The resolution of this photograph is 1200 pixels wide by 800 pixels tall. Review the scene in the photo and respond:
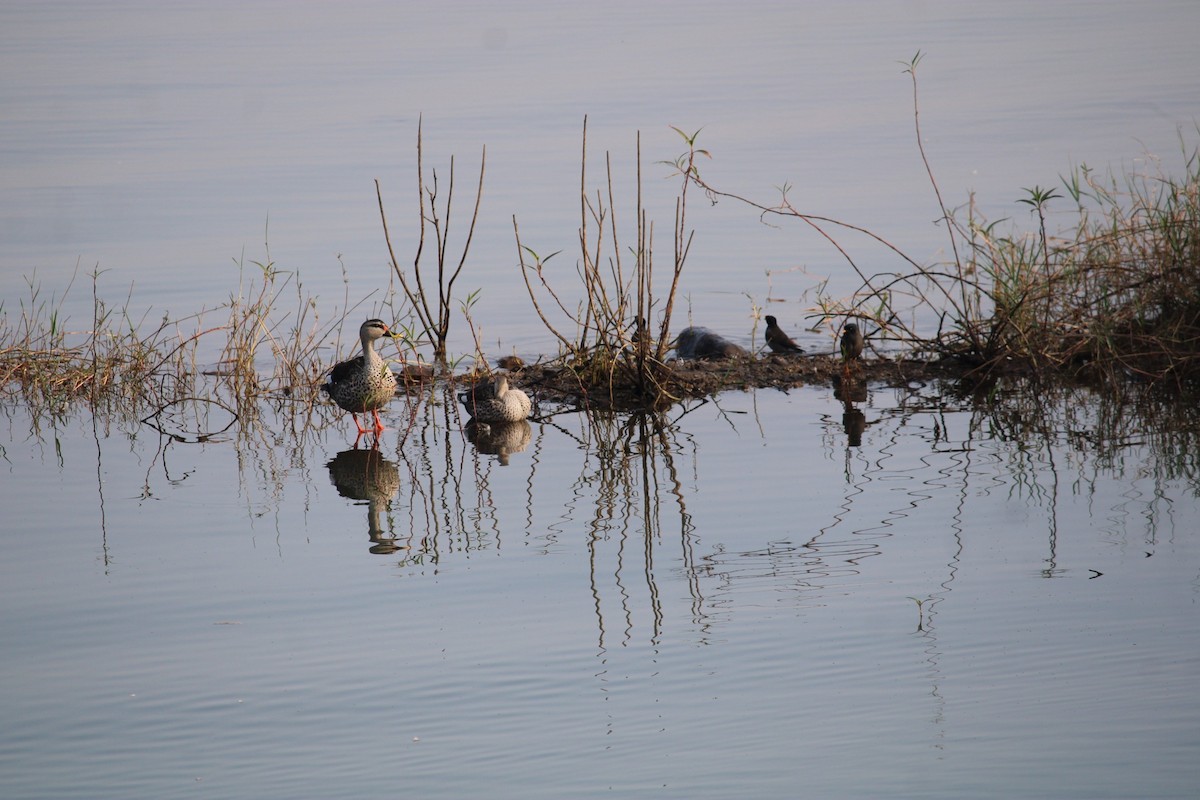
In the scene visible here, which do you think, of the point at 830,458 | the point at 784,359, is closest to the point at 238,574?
the point at 830,458

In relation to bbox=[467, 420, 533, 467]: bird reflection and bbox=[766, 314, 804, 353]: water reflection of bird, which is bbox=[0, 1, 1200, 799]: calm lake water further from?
bbox=[766, 314, 804, 353]: water reflection of bird

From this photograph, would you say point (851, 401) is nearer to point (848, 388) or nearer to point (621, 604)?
point (848, 388)

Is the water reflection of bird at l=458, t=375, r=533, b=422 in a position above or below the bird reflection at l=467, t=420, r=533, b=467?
above

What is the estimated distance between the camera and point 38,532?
9.30m

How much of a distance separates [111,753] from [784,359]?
26.1 feet

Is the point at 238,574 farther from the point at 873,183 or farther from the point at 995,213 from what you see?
the point at 873,183

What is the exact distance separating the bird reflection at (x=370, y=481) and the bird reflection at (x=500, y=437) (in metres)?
0.72

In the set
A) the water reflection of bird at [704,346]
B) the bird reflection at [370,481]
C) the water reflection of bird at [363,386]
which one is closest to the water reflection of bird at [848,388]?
the water reflection of bird at [704,346]

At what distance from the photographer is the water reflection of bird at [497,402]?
11.5m

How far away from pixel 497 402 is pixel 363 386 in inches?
40.2

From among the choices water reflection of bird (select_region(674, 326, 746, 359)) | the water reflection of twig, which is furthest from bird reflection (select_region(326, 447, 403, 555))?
water reflection of bird (select_region(674, 326, 746, 359))

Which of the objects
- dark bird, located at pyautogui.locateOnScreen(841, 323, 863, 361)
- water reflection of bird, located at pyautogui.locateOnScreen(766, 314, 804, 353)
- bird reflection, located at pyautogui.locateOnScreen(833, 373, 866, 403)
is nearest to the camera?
bird reflection, located at pyautogui.locateOnScreen(833, 373, 866, 403)

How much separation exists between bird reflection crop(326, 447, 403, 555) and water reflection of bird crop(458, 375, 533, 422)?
0.89m

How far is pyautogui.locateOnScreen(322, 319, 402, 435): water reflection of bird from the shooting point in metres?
11.7
